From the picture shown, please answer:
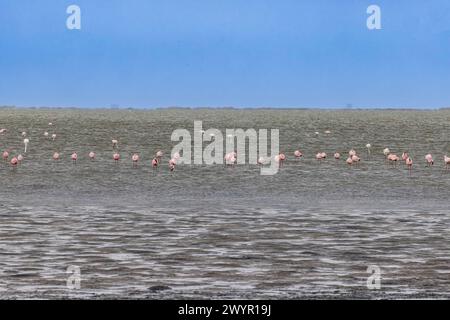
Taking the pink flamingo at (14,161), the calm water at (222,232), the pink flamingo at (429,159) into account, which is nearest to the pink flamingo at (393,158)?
the pink flamingo at (429,159)

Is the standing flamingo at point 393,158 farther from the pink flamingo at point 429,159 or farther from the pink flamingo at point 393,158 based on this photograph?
the pink flamingo at point 429,159

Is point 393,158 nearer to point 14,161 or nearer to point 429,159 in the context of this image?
point 429,159

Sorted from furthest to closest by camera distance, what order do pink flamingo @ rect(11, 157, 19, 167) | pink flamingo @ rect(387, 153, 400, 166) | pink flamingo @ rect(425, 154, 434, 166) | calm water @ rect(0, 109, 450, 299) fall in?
1. pink flamingo @ rect(425, 154, 434, 166)
2. pink flamingo @ rect(387, 153, 400, 166)
3. pink flamingo @ rect(11, 157, 19, 167)
4. calm water @ rect(0, 109, 450, 299)

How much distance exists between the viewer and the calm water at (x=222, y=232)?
53.5 ft

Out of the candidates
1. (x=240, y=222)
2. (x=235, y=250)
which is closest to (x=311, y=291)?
(x=235, y=250)

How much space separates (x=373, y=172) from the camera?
44.9 meters

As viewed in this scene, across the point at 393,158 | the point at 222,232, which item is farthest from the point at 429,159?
the point at 222,232

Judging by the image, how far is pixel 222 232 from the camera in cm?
2311

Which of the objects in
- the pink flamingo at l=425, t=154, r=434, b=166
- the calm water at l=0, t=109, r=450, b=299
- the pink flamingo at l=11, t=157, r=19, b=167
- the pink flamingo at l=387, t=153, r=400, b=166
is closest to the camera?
the calm water at l=0, t=109, r=450, b=299

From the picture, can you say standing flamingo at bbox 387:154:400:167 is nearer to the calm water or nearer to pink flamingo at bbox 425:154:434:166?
pink flamingo at bbox 425:154:434:166

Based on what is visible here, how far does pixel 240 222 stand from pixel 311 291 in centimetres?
971

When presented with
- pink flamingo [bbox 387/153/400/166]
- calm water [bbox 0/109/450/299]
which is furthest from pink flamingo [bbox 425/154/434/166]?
calm water [bbox 0/109/450/299]

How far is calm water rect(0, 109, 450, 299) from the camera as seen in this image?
16.3 m
